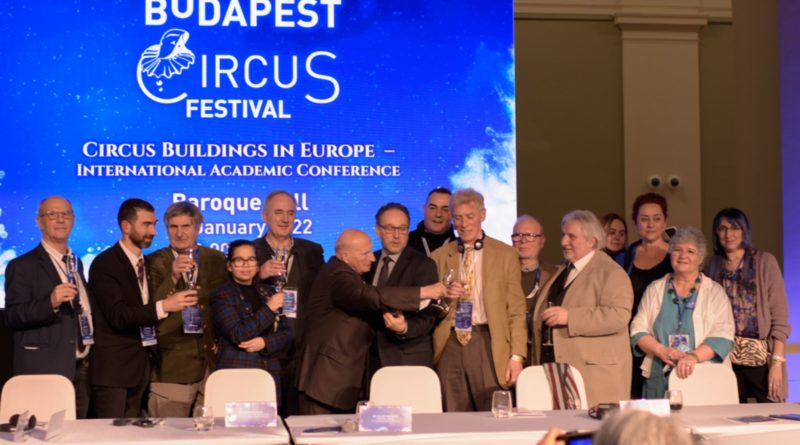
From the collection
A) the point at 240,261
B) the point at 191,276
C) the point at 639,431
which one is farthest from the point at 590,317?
the point at 639,431

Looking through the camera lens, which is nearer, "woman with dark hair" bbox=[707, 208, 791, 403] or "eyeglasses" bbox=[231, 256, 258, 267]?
"eyeglasses" bbox=[231, 256, 258, 267]

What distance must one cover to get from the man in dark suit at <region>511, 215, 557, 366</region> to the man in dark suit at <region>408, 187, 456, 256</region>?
52cm

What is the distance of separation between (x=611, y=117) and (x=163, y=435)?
218 inches

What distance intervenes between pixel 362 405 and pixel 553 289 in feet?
5.49

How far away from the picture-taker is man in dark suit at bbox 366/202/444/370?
205 inches

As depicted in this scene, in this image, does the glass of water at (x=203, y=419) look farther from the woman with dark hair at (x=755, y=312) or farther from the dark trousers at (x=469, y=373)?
the woman with dark hair at (x=755, y=312)

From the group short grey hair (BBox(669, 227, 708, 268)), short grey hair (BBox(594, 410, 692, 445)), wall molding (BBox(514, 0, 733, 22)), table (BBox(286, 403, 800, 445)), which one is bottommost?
table (BBox(286, 403, 800, 445))

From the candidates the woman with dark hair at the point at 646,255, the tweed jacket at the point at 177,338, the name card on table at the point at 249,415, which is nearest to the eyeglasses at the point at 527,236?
the woman with dark hair at the point at 646,255

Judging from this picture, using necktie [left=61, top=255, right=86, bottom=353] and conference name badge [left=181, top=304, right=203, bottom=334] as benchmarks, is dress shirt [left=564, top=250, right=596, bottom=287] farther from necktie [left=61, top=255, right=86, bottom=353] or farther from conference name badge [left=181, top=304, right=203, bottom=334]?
necktie [left=61, top=255, right=86, bottom=353]

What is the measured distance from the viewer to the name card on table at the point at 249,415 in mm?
4102

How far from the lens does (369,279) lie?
18.4 ft

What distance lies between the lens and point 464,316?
5156 millimetres

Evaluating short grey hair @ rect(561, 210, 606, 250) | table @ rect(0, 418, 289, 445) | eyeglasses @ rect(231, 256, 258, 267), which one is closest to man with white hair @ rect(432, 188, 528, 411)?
short grey hair @ rect(561, 210, 606, 250)

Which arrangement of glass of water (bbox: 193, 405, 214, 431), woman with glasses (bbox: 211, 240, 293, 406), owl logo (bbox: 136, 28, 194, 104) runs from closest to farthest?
glass of water (bbox: 193, 405, 214, 431)
woman with glasses (bbox: 211, 240, 293, 406)
owl logo (bbox: 136, 28, 194, 104)
